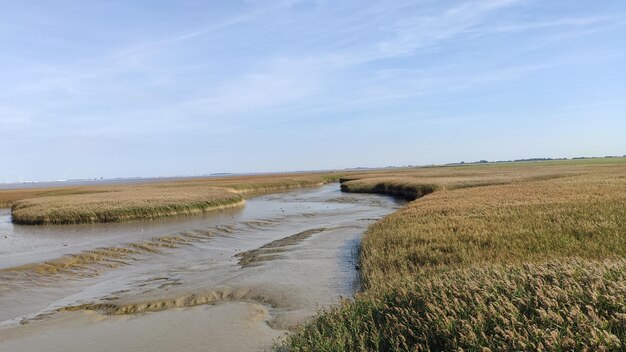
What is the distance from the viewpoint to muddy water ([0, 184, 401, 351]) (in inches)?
421

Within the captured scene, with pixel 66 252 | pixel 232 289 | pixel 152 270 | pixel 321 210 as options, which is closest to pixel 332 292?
pixel 232 289

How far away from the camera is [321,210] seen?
4409 centimetres

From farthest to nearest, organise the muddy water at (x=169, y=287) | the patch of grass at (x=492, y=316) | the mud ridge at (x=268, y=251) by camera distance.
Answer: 1. the mud ridge at (x=268, y=251)
2. the muddy water at (x=169, y=287)
3. the patch of grass at (x=492, y=316)

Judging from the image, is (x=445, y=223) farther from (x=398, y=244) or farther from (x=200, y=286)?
(x=200, y=286)

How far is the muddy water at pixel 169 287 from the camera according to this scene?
10703 millimetres

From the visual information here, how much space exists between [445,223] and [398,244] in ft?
14.8

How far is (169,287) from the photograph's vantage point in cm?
1557

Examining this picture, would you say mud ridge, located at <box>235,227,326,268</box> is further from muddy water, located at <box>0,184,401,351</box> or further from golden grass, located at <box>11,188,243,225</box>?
golden grass, located at <box>11,188,243,225</box>

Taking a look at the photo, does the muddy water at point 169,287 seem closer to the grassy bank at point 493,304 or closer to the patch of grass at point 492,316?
the grassy bank at point 493,304

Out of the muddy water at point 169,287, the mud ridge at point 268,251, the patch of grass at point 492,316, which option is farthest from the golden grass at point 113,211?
the patch of grass at point 492,316

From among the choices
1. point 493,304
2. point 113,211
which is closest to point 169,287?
point 493,304

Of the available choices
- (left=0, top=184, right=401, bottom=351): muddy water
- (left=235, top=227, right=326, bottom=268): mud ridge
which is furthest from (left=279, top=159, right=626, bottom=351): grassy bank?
(left=235, top=227, right=326, bottom=268): mud ridge

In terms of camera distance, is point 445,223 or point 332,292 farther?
point 445,223

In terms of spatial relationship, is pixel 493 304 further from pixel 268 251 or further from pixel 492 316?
pixel 268 251
